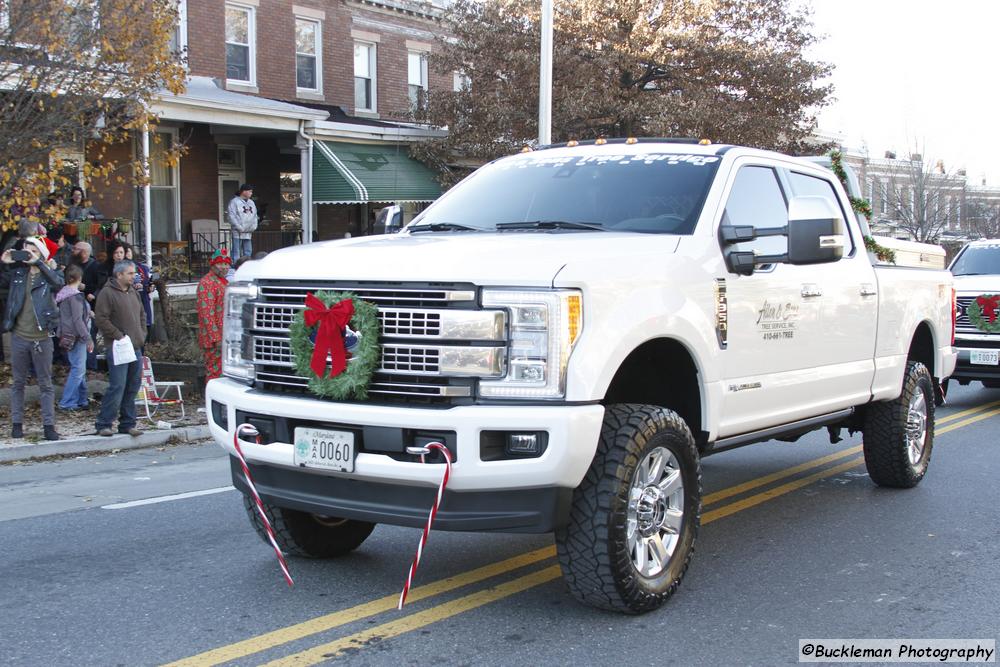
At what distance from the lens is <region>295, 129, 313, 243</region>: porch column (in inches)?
823

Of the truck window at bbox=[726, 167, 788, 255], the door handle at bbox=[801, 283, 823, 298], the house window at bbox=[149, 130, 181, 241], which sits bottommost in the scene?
the door handle at bbox=[801, 283, 823, 298]

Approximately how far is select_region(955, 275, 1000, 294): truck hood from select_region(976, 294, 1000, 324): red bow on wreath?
136mm

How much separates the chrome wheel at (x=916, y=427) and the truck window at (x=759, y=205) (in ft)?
7.00

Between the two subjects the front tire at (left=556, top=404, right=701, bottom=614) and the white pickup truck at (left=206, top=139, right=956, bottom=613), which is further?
the front tire at (left=556, top=404, right=701, bottom=614)

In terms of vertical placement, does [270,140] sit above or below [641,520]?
above

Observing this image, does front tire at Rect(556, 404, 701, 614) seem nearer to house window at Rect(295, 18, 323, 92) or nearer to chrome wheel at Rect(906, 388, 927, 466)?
chrome wheel at Rect(906, 388, 927, 466)

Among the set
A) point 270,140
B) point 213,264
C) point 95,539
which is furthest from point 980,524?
point 270,140

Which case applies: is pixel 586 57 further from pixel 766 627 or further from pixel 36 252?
pixel 766 627

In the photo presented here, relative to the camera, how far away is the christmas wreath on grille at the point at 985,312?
12.6m

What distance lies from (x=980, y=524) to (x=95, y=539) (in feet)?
17.9

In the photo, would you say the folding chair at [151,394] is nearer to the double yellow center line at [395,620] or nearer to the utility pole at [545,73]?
the double yellow center line at [395,620]

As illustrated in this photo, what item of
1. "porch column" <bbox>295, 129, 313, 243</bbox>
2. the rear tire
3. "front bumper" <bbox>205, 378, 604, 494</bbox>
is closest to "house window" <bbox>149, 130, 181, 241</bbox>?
"porch column" <bbox>295, 129, 313, 243</bbox>

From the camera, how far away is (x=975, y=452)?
9.44 meters

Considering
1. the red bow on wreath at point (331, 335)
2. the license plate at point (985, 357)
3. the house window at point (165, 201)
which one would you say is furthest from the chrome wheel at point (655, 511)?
the house window at point (165, 201)
